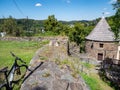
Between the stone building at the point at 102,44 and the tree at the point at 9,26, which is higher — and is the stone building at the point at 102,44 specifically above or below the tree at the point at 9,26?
below

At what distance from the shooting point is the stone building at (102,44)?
84.7 ft

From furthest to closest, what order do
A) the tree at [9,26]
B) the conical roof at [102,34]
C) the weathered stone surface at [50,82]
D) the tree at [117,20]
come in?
the tree at [9,26]
the conical roof at [102,34]
the tree at [117,20]
the weathered stone surface at [50,82]

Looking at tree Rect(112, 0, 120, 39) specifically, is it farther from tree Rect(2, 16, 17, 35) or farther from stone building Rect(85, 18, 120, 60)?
tree Rect(2, 16, 17, 35)

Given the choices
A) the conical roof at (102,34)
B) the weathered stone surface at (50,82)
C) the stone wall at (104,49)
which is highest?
the weathered stone surface at (50,82)

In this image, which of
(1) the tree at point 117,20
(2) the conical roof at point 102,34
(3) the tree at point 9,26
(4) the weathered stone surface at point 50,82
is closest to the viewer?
(4) the weathered stone surface at point 50,82

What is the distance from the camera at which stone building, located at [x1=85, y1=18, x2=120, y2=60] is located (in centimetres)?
2581

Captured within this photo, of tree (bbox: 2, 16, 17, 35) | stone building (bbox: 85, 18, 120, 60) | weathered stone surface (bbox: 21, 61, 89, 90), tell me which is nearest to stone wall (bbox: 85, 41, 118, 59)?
stone building (bbox: 85, 18, 120, 60)

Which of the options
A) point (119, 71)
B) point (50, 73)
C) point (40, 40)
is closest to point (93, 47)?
point (119, 71)

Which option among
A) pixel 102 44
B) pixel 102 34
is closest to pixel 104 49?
pixel 102 44

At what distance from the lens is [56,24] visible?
165 feet

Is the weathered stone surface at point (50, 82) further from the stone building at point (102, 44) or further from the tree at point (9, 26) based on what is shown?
the tree at point (9, 26)

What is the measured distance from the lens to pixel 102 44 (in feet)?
85.8

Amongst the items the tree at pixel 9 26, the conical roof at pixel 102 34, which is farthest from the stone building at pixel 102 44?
the tree at pixel 9 26

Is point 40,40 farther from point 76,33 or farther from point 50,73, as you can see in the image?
point 76,33
